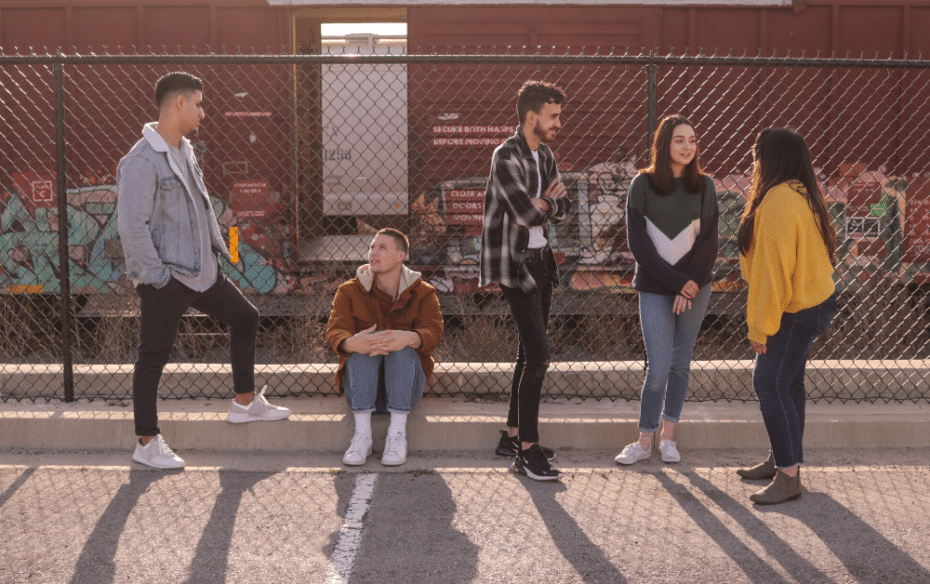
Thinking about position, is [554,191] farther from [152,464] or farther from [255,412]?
[152,464]

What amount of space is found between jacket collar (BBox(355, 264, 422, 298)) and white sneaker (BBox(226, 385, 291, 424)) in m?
0.81

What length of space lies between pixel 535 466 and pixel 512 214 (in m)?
1.17

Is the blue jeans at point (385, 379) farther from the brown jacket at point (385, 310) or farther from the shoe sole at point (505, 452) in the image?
the shoe sole at point (505, 452)

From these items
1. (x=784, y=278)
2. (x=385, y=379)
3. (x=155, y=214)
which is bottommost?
(x=385, y=379)

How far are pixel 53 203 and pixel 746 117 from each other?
21.2ft

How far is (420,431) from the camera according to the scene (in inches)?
165

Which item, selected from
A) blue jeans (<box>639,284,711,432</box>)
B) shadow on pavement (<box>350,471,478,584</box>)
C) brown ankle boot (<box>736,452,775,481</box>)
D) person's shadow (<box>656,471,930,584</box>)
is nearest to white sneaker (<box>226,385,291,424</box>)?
shadow on pavement (<box>350,471,478,584</box>)

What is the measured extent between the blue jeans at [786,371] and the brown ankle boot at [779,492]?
0.20 feet

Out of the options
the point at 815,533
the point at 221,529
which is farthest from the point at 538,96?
the point at 221,529

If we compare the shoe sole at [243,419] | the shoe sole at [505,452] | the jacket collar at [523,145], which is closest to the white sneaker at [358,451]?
the shoe sole at [243,419]

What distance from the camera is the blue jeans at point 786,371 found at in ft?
10.8

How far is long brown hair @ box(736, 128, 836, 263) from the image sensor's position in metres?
3.24

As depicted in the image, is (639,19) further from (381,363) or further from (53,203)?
(53,203)

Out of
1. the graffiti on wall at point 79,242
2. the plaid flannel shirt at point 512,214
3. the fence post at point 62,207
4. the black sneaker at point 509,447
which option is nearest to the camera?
the plaid flannel shirt at point 512,214
